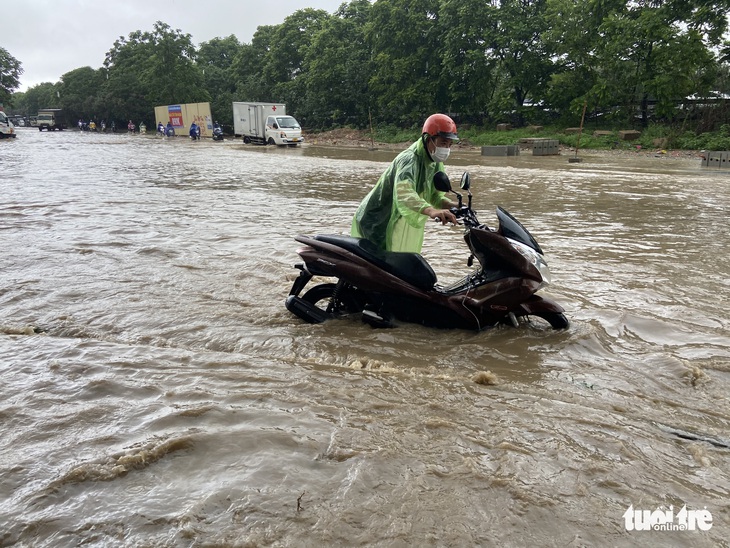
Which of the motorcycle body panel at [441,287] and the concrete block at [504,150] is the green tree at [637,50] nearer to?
the concrete block at [504,150]

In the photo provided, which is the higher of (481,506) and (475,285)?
(475,285)

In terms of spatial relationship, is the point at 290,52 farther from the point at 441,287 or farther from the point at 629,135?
the point at 441,287

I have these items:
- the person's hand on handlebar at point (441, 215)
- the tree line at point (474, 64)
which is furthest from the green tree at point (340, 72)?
the person's hand on handlebar at point (441, 215)

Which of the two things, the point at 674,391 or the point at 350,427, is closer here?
the point at 350,427

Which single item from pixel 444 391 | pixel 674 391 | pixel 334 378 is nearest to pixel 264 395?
pixel 334 378

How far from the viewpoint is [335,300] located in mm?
4559

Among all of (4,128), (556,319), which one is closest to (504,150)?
(556,319)

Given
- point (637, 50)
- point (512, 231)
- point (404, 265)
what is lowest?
point (404, 265)

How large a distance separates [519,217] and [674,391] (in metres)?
6.19

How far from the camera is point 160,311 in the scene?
4.70 meters

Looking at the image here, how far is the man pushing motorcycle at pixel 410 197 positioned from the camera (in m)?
3.77

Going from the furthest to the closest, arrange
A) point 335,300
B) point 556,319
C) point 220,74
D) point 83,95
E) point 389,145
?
point 83,95 → point 220,74 → point 389,145 → point 335,300 → point 556,319

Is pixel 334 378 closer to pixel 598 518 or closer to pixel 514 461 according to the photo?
pixel 514 461

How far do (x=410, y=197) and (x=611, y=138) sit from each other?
86.1 ft
